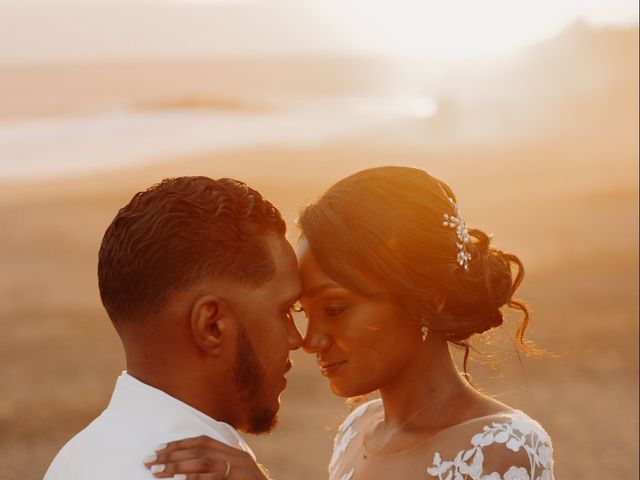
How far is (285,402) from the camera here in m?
13.5

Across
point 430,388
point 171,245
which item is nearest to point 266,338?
point 171,245

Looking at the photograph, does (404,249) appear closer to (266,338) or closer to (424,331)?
(424,331)

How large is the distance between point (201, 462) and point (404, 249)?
1.41 metres

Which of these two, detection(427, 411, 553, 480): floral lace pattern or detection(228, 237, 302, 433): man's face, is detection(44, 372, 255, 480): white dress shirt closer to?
detection(228, 237, 302, 433): man's face

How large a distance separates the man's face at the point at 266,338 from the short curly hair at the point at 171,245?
0.39 feet

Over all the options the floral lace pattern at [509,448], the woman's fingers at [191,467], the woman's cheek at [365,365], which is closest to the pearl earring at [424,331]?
the woman's cheek at [365,365]

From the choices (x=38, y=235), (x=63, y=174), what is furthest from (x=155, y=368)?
(x=63, y=174)

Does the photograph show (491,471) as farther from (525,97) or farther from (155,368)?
(525,97)

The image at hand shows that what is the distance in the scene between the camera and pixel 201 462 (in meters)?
3.66

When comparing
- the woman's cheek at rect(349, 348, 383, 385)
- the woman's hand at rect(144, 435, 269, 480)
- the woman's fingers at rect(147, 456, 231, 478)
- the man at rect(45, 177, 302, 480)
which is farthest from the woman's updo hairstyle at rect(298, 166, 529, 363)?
the woman's fingers at rect(147, 456, 231, 478)

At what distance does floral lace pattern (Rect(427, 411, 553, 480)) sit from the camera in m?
4.44

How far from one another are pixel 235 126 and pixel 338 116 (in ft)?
14.6

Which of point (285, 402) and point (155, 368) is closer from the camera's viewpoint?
point (155, 368)

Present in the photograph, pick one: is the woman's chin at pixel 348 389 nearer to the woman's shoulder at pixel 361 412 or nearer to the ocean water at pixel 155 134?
the woman's shoulder at pixel 361 412
